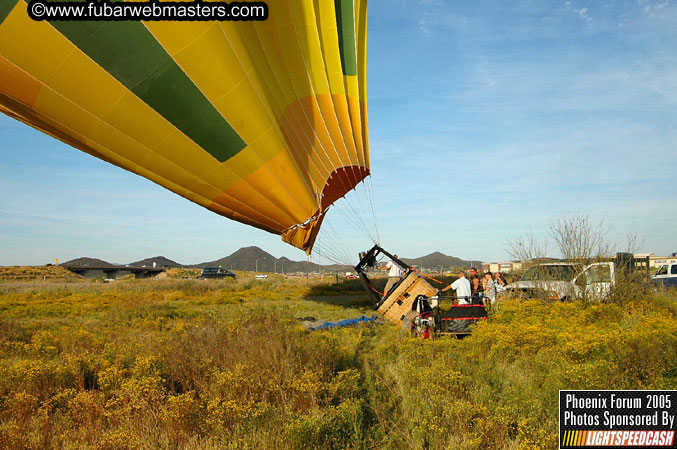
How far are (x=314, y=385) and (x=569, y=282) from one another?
1092 centimetres

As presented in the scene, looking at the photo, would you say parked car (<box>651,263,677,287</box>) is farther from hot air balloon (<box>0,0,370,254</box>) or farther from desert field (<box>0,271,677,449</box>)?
hot air balloon (<box>0,0,370,254</box>)

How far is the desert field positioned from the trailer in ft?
2.70

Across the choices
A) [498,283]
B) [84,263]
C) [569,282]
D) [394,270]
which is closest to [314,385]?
[394,270]

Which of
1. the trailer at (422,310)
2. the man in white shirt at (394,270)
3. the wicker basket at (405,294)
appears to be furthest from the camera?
the man in white shirt at (394,270)

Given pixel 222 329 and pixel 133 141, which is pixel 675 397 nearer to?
pixel 222 329

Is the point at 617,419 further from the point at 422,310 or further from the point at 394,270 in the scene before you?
the point at 394,270

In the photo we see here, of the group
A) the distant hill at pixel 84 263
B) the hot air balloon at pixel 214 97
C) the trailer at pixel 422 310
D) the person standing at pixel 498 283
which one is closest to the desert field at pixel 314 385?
the trailer at pixel 422 310

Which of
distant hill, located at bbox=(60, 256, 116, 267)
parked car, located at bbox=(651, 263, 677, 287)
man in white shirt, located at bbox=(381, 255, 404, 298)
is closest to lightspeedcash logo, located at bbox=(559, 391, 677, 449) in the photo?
man in white shirt, located at bbox=(381, 255, 404, 298)

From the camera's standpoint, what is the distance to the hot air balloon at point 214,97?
246 inches

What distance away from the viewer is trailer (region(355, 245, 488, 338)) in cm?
968

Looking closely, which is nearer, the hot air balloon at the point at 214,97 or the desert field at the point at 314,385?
the desert field at the point at 314,385

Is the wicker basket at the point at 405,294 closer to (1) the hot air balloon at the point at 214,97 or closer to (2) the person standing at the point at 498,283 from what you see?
(1) the hot air balloon at the point at 214,97

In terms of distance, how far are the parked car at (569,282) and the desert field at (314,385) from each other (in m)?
3.50

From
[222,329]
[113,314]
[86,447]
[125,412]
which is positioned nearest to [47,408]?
[125,412]
